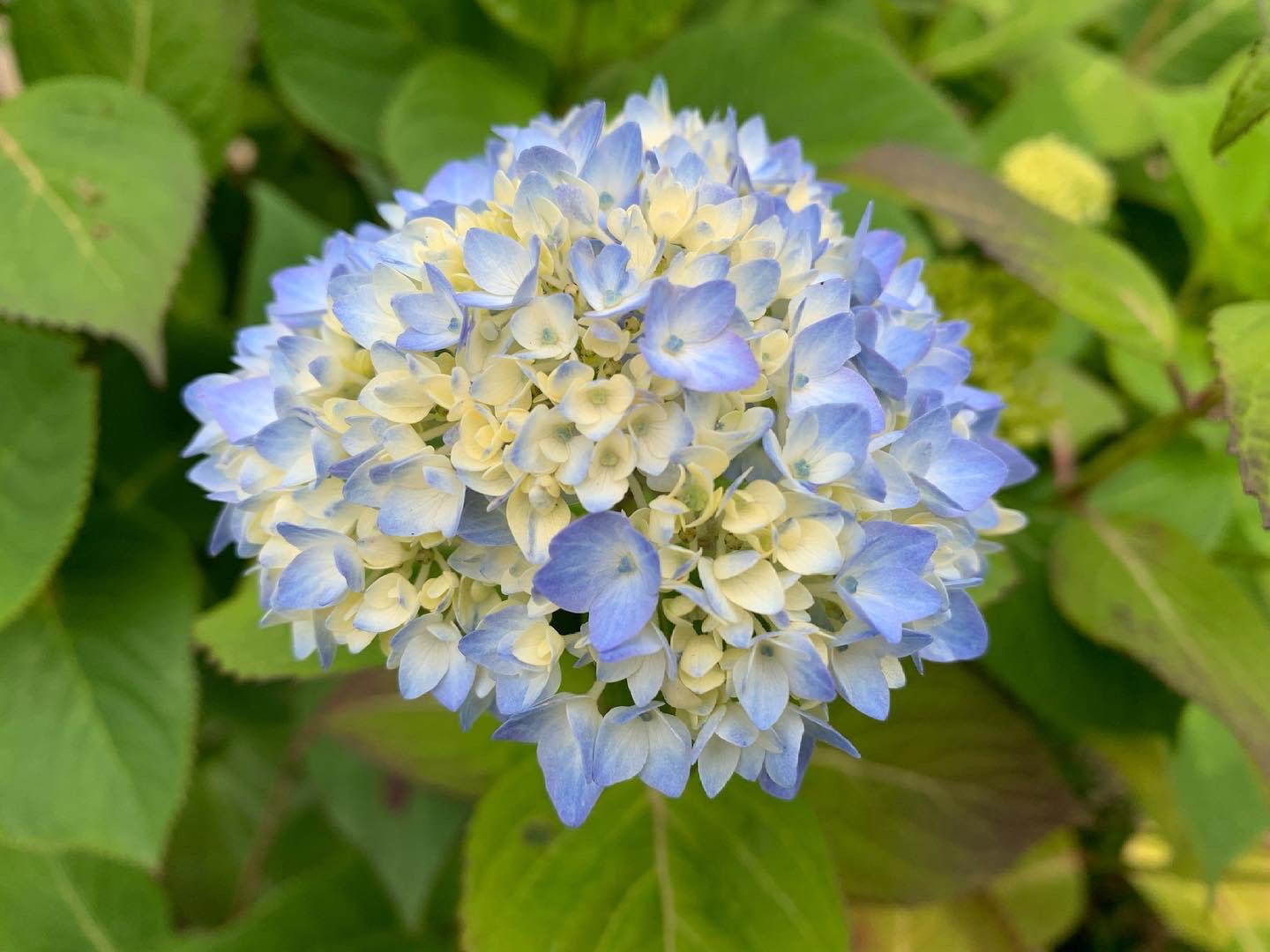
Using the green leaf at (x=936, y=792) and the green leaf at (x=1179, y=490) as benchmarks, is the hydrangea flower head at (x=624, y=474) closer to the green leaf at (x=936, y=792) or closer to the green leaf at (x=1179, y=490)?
the green leaf at (x=936, y=792)

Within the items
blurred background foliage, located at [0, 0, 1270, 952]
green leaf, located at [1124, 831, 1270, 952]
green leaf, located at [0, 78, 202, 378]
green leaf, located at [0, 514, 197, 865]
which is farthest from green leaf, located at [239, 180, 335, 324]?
green leaf, located at [1124, 831, 1270, 952]

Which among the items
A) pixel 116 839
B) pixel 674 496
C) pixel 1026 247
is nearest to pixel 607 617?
pixel 674 496

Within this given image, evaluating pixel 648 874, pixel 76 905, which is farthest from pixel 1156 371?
pixel 76 905

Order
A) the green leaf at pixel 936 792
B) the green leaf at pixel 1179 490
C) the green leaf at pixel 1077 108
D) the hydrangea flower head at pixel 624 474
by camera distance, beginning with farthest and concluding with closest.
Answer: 1. the green leaf at pixel 1077 108
2. the green leaf at pixel 1179 490
3. the green leaf at pixel 936 792
4. the hydrangea flower head at pixel 624 474

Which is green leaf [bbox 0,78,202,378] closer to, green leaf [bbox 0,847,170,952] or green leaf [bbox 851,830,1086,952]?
green leaf [bbox 0,847,170,952]

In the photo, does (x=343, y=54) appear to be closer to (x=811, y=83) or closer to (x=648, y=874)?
(x=811, y=83)

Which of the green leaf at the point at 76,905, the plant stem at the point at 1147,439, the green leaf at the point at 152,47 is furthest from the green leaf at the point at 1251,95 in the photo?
the green leaf at the point at 76,905
